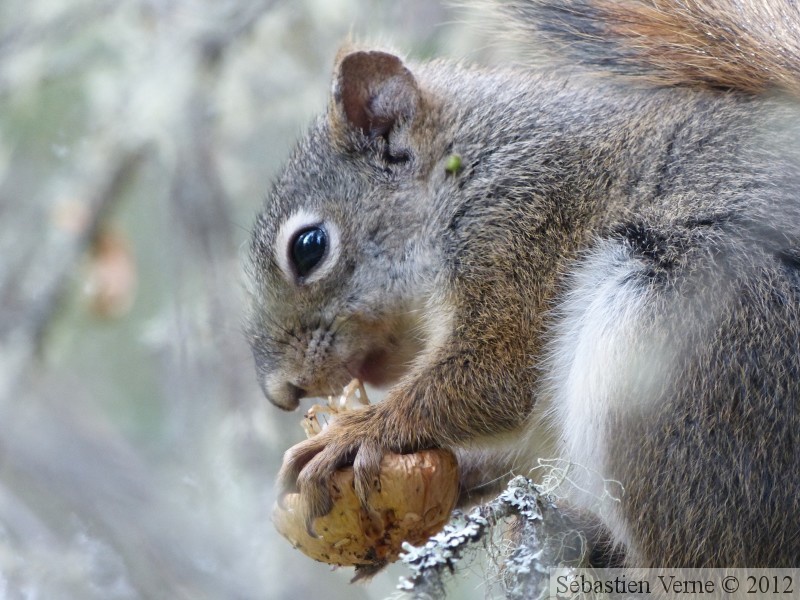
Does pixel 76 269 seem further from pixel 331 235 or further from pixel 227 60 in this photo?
pixel 331 235

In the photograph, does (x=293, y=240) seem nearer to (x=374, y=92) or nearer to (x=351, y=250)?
(x=351, y=250)

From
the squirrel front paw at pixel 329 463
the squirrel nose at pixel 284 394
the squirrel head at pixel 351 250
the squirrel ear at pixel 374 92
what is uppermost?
the squirrel ear at pixel 374 92

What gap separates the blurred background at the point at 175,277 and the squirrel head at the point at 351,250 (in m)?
0.36

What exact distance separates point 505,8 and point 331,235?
738 mm

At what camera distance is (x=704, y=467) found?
1821mm

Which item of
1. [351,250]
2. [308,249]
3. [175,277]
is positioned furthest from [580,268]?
[175,277]

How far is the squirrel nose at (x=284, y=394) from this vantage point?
2396mm

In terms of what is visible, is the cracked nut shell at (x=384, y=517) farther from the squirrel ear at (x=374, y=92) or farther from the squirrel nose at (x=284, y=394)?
the squirrel ear at (x=374, y=92)

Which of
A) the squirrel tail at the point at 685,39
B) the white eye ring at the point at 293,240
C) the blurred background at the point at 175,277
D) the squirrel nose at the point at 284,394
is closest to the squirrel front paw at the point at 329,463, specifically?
the squirrel nose at the point at 284,394

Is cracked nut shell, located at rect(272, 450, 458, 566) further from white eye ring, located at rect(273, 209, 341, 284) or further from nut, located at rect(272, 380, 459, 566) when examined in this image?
A: white eye ring, located at rect(273, 209, 341, 284)

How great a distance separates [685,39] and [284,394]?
1186mm

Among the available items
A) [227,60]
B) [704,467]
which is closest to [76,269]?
[227,60]

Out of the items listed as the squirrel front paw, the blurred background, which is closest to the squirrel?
the squirrel front paw

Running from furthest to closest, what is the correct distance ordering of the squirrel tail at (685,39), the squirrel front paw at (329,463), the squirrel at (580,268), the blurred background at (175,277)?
the blurred background at (175,277)
the squirrel tail at (685,39)
the squirrel front paw at (329,463)
the squirrel at (580,268)
